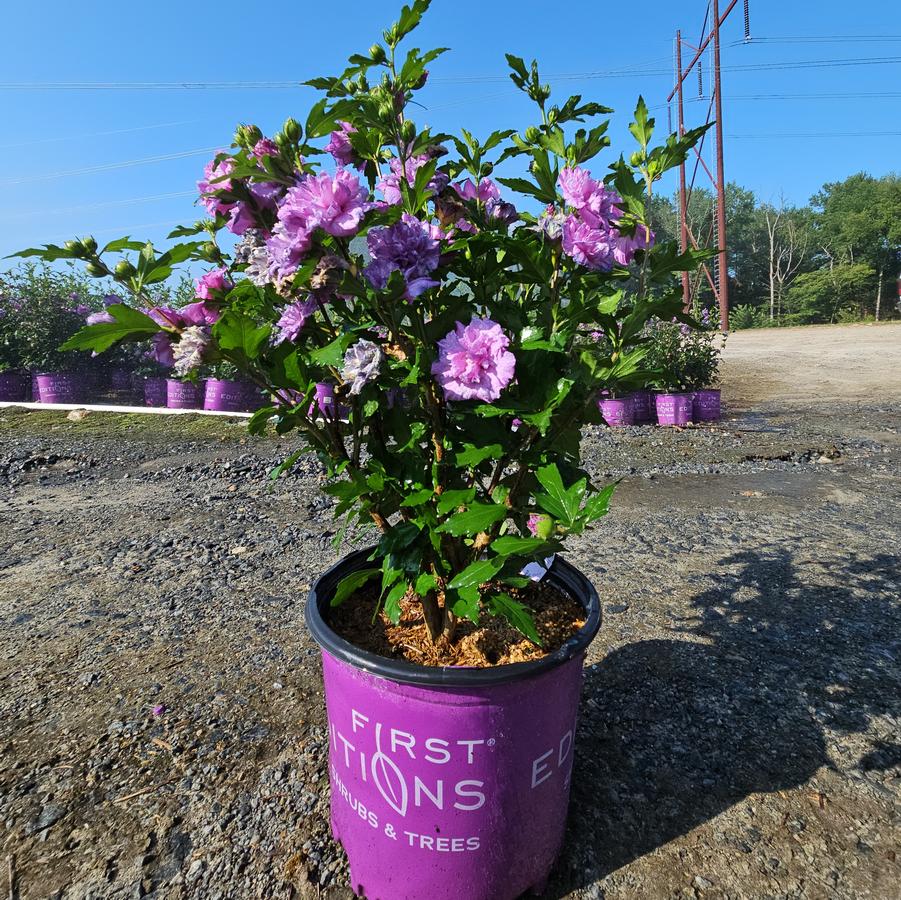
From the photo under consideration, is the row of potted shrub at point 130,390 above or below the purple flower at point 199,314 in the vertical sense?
below

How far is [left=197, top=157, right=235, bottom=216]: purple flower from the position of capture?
1.05m

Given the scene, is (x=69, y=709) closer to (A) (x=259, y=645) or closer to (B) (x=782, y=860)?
(A) (x=259, y=645)

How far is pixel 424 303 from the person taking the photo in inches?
48.8

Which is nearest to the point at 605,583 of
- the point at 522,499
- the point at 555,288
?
the point at 522,499

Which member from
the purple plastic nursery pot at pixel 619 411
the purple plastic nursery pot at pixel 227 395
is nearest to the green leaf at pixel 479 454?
the purple plastic nursery pot at pixel 619 411

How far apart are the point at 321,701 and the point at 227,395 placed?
6200mm

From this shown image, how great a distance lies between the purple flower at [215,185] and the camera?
1.05 m

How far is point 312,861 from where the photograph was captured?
1537 millimetres

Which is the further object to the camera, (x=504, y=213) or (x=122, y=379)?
(x=122, y=379)

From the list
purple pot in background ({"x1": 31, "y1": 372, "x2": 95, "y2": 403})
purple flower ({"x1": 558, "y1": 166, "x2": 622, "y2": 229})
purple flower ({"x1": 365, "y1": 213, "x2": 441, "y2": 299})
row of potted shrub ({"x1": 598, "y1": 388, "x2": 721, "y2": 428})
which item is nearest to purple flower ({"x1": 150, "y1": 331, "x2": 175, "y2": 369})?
purple flower ({"x1": 365, "y1": 213, "x2": 441, "y2": 299})

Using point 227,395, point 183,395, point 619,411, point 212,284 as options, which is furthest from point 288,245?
point 183,395

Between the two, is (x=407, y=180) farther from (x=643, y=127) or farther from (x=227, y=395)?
(x=227, y=395)

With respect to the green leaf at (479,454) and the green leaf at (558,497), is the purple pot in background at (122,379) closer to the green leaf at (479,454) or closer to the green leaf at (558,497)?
the green leaf at (479,454)

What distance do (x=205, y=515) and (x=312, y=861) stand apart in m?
2.97
